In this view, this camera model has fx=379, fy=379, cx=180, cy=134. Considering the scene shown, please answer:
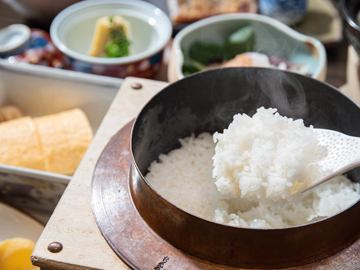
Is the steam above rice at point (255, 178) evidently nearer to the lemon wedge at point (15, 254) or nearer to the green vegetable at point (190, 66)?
the lemon wedge at point (15, 254)

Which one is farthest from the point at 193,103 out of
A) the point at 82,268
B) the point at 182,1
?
the point at 182,1

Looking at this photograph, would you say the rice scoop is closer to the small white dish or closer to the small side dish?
the small side dish

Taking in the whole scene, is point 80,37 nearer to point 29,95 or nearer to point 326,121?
point 29,95

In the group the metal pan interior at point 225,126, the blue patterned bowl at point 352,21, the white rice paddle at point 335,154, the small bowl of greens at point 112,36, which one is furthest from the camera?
the small bowl of greens at point 112,36

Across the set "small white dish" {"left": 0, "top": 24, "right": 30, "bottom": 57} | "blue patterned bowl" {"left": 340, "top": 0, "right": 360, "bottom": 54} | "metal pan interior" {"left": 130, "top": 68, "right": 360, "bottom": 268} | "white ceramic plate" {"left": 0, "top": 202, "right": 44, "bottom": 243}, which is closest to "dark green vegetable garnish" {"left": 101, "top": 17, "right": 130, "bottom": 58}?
"small white dish" {"left": 0, "top": 24, "right": 30, "bottom": 57}

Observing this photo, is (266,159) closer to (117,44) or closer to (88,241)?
(88,241)

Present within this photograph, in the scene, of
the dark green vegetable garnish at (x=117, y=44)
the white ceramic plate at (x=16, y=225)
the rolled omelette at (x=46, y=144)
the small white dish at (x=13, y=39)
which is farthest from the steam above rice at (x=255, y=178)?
the small white dish at (x=13, y=39)
